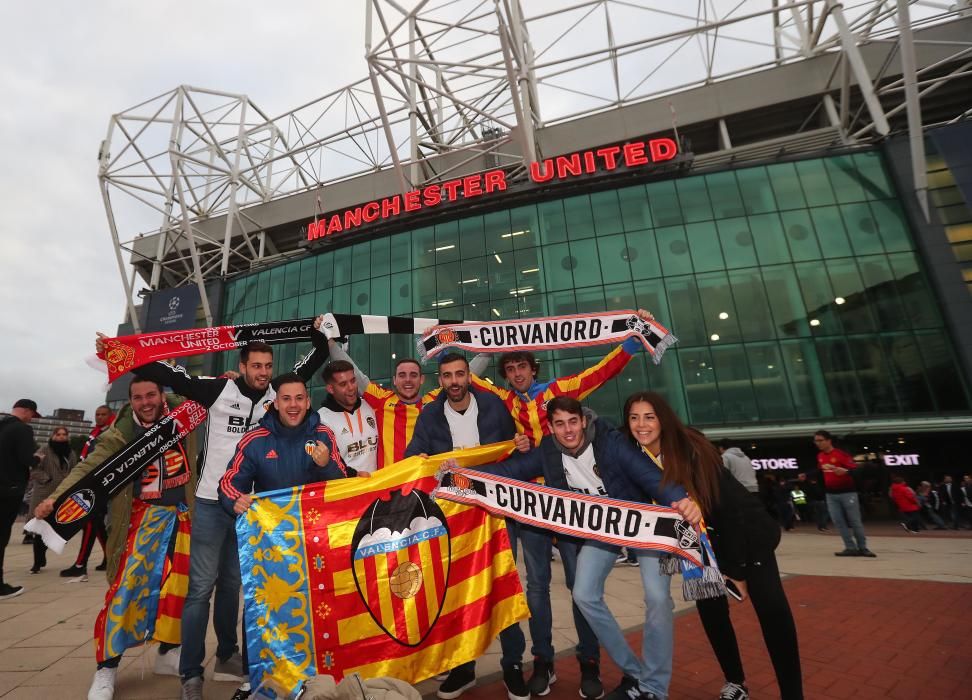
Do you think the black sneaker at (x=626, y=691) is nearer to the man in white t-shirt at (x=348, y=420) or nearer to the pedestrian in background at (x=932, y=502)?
the man in white t-shirt at (x=348, y=420)

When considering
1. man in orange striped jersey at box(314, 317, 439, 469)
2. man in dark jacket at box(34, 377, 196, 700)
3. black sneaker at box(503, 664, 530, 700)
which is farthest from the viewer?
man in orange striped jersey at box(314, 317, 439, 469)

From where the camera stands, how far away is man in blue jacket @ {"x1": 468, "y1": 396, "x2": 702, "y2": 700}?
2957mm

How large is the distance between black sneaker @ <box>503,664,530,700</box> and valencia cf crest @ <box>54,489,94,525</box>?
3762 mm

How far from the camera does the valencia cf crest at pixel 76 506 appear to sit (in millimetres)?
3654

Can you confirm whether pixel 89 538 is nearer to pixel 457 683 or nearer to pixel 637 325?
pixel 457 683

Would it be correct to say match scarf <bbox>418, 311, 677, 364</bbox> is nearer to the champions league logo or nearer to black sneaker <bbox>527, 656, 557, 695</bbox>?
the champions league logo

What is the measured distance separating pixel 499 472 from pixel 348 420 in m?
1.96

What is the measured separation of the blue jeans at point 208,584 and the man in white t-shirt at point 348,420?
1.26m

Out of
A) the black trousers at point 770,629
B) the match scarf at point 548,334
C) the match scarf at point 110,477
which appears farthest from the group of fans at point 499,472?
the match scarf at point 548,334

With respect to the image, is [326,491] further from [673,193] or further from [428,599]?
[673,193]

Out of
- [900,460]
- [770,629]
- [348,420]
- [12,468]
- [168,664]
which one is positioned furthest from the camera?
[900,460]

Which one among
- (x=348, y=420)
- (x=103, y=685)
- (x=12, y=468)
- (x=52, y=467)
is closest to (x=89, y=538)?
(x=12, y=468)

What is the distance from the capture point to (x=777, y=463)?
19422mm

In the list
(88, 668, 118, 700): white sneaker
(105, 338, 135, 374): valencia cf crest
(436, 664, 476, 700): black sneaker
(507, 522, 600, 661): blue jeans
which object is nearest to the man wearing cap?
(105, 338, 135, 374): valencia cf crest
